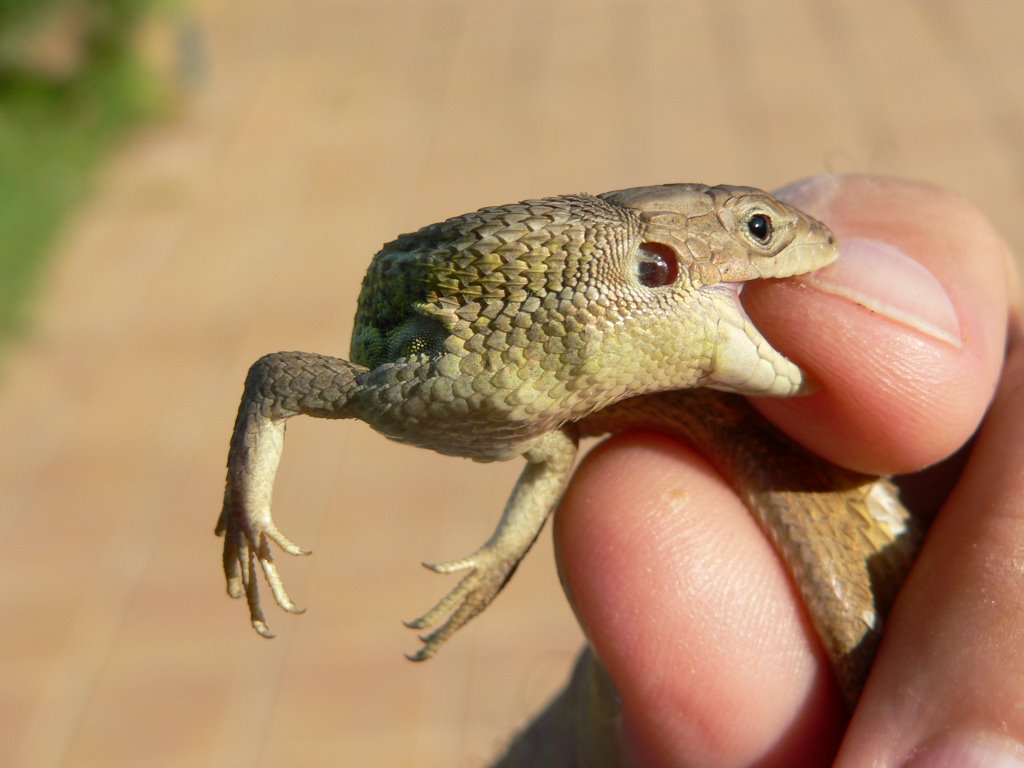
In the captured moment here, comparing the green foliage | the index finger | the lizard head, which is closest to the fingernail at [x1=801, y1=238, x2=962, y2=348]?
the index finger

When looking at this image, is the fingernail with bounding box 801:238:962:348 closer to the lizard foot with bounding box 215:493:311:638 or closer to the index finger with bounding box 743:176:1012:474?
the index finger with bounding box 743:176:1012:474

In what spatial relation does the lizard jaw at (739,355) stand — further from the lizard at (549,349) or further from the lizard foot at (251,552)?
the lizard foot at (251,552)

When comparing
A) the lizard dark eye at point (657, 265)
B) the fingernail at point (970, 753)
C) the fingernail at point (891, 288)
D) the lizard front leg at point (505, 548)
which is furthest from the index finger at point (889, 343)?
the fingernail at point (970, 753)

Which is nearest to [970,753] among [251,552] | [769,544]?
[769,544]

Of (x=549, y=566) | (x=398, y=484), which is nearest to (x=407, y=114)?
(x=398, y=484)

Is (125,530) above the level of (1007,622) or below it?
below

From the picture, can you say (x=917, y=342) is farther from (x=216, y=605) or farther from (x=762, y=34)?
(x=762, y=34)
